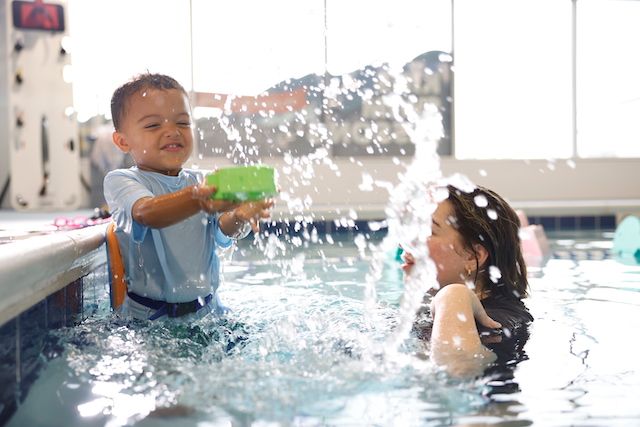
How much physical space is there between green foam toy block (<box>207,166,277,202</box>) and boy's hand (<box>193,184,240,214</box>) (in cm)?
1

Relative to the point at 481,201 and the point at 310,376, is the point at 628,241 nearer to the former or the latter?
the point at 481,201

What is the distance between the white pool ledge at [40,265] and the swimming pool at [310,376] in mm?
173

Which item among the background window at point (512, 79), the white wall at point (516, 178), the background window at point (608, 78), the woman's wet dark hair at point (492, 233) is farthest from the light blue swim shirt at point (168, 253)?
the background window at point (608, 78)

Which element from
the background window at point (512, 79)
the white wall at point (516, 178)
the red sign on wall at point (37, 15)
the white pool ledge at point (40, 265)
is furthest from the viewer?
the background window at point (512, 79)

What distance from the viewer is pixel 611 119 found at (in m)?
9.13

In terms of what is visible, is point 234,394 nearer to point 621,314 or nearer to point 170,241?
point 170,241

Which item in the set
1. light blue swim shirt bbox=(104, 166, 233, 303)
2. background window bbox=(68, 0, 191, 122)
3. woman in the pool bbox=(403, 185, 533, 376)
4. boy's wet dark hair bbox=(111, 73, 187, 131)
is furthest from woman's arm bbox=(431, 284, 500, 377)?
background window bbox=(68, 0, 191, 122)

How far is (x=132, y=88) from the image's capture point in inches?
78.8

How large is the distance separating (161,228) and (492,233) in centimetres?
92

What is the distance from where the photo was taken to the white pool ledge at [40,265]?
4.37 feet

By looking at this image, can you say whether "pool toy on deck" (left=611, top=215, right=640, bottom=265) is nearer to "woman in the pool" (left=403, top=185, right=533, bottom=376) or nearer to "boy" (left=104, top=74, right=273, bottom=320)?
"woman in the pool" (left=403, top=185, right=533, bottom=376)

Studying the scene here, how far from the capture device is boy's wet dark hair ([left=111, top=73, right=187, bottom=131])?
200 centimetres

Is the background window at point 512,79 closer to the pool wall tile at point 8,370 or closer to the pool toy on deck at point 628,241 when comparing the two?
the pool toy on deck at point 628,241

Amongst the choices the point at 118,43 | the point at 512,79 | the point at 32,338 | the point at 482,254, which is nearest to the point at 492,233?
the point at 482,254
